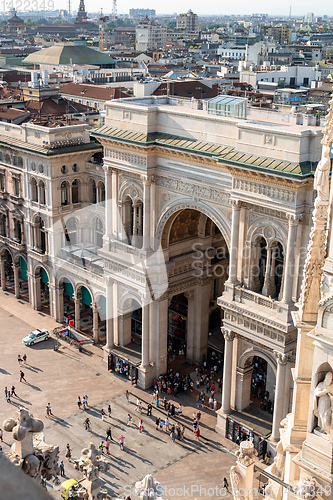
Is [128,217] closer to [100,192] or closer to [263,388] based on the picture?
[100,192]

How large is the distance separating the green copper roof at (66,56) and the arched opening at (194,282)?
122150 mm

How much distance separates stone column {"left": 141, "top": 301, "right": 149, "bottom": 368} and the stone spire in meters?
43.1

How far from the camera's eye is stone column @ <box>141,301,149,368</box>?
57219 millimetres

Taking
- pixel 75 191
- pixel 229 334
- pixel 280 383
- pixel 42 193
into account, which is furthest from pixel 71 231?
pixel 280 383

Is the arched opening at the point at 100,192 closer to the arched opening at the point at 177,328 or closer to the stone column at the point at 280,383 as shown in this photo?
the arched opening at the point at 177,328

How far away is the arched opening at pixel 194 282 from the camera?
2269 inches

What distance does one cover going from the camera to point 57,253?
235 feet

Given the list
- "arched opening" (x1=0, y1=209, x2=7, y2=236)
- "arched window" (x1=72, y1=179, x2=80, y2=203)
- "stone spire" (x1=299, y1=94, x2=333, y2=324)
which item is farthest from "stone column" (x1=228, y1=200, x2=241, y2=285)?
"arched opening" (x1=0, y1=209, x2=7, y2=236)

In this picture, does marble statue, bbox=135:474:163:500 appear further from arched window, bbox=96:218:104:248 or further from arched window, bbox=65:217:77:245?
arched window, bbox=65:217:77:245

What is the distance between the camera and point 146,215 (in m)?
55.4

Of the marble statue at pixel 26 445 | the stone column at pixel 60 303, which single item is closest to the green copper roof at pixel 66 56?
the stone column at pixel 60 303

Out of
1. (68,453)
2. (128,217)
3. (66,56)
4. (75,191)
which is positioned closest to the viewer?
(68,453)

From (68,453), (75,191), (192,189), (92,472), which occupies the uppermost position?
(92,472)

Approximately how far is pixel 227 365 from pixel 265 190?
1517 centimetres
